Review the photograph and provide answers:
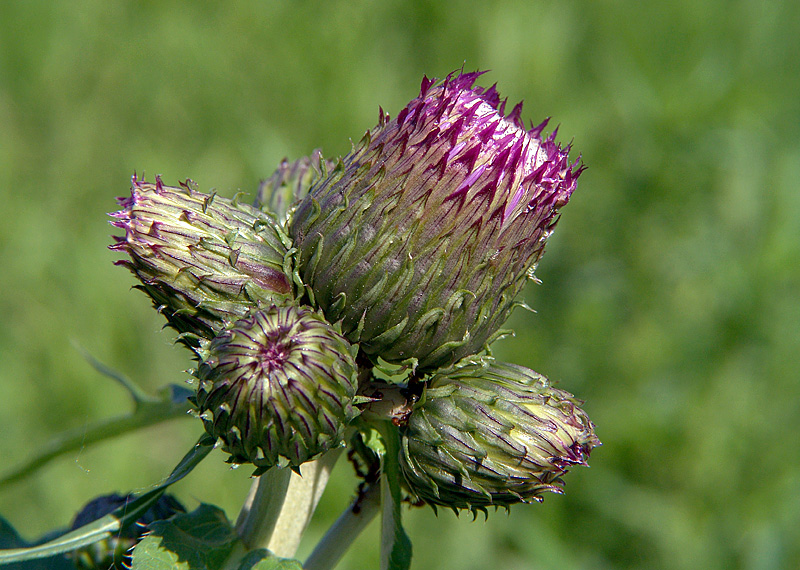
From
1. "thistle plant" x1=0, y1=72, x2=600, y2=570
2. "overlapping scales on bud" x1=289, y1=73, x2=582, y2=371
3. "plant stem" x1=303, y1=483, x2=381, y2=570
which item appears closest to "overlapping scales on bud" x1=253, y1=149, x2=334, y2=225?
"thistle plant" x1=0, y1=72, x2=600, y2=570

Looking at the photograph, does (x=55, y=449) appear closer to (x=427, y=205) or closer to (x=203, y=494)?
(x=427, y=205)

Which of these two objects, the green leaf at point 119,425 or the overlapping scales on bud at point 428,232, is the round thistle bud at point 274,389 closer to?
the overlapping scales on bud at point 428,232

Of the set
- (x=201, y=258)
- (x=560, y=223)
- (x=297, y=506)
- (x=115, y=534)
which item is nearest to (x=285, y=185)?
(x=201, y=258)

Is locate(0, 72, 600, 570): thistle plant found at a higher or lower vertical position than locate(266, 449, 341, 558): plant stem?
higher

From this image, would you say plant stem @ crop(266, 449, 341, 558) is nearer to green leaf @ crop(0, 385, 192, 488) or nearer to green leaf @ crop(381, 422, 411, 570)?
green leaf @ crop(381, 422, 411, 570)

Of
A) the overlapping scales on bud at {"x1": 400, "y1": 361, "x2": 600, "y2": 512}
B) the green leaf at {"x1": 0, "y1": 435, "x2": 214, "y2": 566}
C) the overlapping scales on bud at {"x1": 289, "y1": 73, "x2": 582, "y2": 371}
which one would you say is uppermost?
the overlapping scales on bud at {"x1": 289, "y1": 73, "x2": 582, "y2": 371}

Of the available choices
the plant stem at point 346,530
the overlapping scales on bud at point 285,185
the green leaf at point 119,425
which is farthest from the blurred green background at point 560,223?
the plant stem at point 346,530

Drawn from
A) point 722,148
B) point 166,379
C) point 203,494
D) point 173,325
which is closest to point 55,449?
point 173,325
